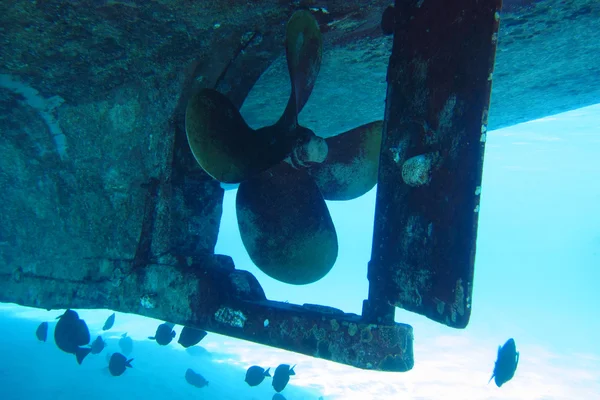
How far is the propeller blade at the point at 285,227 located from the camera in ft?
9.21

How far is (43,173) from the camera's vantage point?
4016 millimetres

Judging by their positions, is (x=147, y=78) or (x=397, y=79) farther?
(x=147, y=78)

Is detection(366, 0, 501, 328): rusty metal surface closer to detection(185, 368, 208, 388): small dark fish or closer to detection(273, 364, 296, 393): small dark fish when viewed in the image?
detection(273, 364, 296, 393): small dark fish

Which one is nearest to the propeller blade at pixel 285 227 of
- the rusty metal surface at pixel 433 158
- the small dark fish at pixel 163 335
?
the rusty metal surface at pixel 433 158

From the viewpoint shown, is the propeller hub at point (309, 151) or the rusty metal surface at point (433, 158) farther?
the propeller hub at point (309, 151)

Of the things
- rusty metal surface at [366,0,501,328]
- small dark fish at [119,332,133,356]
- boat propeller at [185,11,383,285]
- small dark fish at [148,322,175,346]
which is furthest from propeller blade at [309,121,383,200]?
small dark fish at [119,332,133,356]

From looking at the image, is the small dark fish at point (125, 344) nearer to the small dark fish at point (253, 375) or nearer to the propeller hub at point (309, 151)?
the small dark fish at point (253, 375)

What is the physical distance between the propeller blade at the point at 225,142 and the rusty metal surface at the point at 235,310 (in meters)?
0.73

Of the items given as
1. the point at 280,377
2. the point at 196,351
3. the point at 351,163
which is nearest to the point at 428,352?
the point at 196,351

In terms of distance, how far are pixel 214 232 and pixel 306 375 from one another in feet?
40.1

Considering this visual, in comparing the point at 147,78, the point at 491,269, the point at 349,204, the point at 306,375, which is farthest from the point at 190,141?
the point at 349,204

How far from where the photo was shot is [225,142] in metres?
2.58

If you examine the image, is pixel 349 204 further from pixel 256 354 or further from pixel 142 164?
pixel 142 164

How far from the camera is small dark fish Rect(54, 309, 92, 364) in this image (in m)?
5.75
